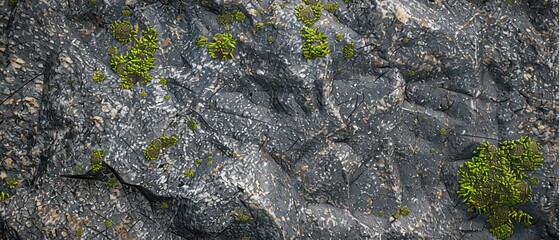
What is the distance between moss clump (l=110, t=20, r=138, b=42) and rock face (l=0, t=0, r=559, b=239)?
0.91 feet

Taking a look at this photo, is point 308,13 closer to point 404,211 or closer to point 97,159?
point 404,211

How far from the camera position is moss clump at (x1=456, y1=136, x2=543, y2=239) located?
64.2ft

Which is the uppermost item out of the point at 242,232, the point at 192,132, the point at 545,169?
the point at 192,132

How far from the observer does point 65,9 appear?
17.1m

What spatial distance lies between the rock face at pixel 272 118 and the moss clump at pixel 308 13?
0.31m

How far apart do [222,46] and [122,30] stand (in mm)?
3844

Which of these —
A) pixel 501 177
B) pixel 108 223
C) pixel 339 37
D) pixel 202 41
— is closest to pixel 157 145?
pixel 108 223

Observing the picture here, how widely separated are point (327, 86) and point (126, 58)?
7.75m

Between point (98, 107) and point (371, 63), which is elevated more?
point (371, 63)

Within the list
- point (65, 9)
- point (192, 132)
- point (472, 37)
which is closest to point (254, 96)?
point (192, 132)

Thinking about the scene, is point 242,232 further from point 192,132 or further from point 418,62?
point 418,62

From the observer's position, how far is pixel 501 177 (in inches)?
770

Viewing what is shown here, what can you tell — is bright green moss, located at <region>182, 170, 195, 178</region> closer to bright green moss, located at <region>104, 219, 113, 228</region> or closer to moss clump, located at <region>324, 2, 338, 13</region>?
bright green moss, located at <region>104, 219, 113, 228</region>

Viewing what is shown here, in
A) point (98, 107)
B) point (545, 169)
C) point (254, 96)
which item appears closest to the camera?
point (98, 107)
